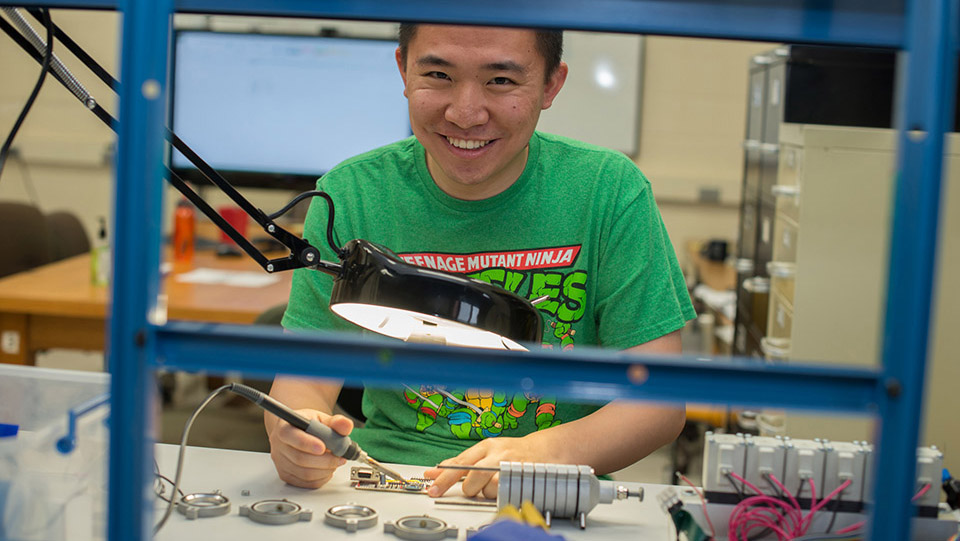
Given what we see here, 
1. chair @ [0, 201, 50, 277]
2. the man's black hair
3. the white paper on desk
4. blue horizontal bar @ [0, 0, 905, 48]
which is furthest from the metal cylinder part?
chair @ [0, 201, 50, 277]

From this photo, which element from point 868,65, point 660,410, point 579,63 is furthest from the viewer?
point 579,63

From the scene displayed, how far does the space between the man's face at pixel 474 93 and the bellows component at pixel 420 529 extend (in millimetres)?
531

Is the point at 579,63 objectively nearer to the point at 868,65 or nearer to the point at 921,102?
the point at 868,65

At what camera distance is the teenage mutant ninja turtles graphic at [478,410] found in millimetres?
1318

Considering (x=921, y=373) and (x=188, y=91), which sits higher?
(x=188, y=91)

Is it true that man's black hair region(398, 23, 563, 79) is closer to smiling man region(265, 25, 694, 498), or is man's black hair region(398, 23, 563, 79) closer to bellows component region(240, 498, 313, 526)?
smiling man region(265, 25, 694, 498)

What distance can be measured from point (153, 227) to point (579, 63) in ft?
11.4

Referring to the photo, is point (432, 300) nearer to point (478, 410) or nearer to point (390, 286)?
point (390, 286)

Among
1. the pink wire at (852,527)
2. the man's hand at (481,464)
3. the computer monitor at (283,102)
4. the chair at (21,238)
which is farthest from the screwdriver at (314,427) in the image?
the chair at (21,238)

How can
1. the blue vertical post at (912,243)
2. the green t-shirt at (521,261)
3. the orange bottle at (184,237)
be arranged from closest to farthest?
1. the blue vertical post at (912,243)
2. the green t-shirt at (521,261)
3. the orange bottle at (184,237)

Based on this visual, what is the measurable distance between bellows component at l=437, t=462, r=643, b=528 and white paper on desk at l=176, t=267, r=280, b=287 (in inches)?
70.1

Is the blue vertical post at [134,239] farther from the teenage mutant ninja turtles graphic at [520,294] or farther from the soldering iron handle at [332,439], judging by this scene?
the teenage mutant ninja turtles graphic at [520,294]

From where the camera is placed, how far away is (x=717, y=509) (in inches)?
35.9

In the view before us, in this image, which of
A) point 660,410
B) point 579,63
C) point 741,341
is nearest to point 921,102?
point 660,410
